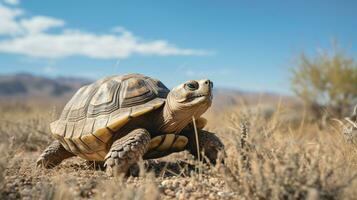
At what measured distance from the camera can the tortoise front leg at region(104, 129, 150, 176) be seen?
3.44 m

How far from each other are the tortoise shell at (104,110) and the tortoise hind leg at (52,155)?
0.16 meters

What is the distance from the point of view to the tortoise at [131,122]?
3.65m

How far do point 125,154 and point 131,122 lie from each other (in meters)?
0.56

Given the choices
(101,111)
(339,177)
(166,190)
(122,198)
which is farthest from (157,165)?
(339,177)

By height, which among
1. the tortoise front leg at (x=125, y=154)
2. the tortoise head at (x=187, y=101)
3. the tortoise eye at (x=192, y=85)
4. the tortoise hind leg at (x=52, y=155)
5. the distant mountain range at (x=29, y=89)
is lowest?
the distant mountain range at (x=29, y=89)

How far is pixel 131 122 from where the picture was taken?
3943mm

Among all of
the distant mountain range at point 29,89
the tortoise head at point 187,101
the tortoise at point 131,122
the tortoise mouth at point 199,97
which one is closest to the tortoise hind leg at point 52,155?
the tortoise at point 131,122

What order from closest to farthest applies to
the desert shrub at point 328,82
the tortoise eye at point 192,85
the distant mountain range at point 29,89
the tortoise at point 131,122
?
the tortoise at point 131,122 < the tortoise eye at point 192,85 < the desert shrub at point 328,82 < the distant mountain range at point 29,89

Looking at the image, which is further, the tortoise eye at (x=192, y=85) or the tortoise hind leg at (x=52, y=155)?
the tortoise hind leg at (x=52, y=155)

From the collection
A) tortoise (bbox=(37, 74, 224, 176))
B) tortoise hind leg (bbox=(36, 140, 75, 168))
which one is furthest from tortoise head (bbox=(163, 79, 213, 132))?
tortoise hind leg (bbox=(36, 140, 75, 168))

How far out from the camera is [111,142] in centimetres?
397

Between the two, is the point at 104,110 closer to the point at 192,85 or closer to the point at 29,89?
the point at 192,85

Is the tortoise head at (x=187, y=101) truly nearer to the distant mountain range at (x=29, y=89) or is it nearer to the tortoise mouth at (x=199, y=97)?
the tortoise mouth at (x=199, y=97)

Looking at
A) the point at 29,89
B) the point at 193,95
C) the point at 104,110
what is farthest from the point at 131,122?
the point at 29,89
